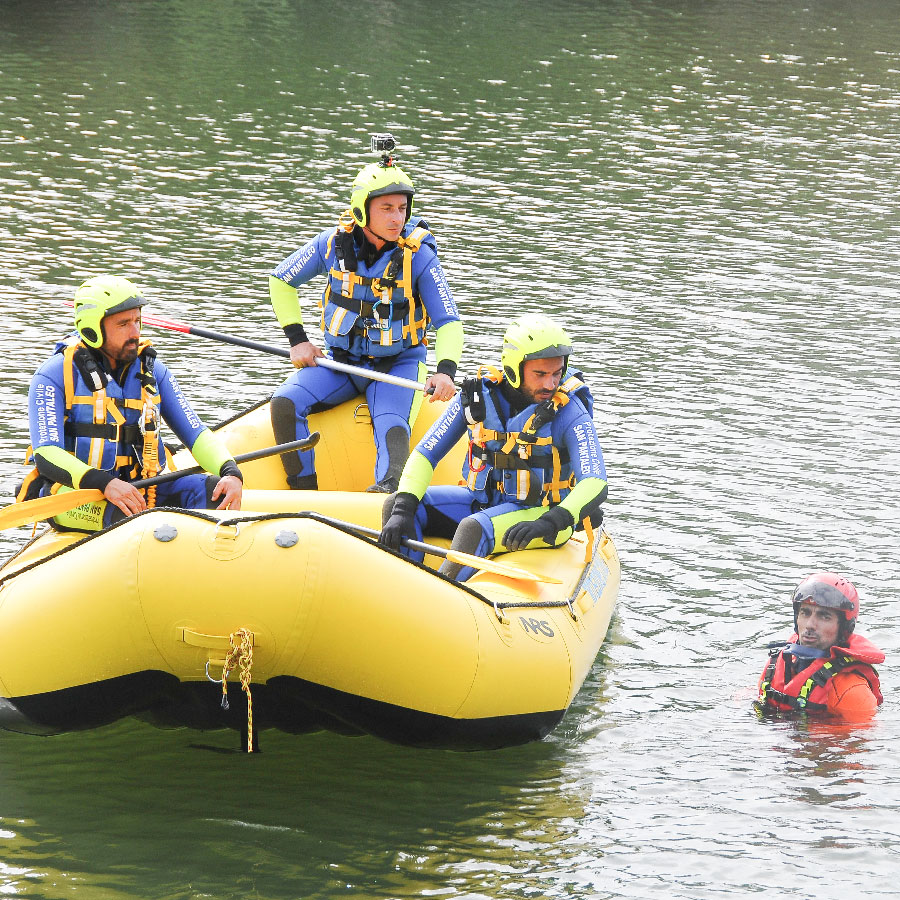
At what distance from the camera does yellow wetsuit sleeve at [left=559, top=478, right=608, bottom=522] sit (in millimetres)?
6129

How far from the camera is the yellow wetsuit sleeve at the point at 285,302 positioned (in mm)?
7703

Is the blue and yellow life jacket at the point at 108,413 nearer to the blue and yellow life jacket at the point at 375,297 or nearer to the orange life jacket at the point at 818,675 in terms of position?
the blue and yellow life jacket at the point at 375,297

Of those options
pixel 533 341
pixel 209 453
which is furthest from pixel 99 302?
pixel 533 341

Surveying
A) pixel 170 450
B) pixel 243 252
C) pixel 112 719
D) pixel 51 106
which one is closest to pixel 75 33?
pixel 51 106

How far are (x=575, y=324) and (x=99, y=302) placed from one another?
6.78m

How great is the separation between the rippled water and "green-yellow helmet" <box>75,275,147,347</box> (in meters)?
1.62

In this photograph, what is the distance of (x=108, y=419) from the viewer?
5953 mm

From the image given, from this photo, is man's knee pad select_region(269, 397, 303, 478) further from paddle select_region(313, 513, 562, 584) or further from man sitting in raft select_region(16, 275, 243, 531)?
paddle select_region(313, 513, 562, 584)

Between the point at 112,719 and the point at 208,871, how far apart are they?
680mm

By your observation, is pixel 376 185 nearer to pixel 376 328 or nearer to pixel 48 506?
pixel 376 328

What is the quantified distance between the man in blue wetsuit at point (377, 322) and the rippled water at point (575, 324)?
4.97 feet

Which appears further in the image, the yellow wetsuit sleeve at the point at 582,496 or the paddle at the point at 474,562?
the yellow wetsuit sleeve at the point at 582,496

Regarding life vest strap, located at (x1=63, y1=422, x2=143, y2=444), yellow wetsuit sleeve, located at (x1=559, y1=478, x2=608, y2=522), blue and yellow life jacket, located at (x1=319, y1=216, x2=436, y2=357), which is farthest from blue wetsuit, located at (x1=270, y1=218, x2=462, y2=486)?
life vest strap, located at (x1=63, y1=422, x2=143, y2=444)

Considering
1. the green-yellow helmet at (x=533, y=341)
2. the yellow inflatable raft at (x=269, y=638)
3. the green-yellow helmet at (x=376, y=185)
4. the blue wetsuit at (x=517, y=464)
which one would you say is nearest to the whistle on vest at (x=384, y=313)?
the green-yellow helmet at (x=376, y=185)
